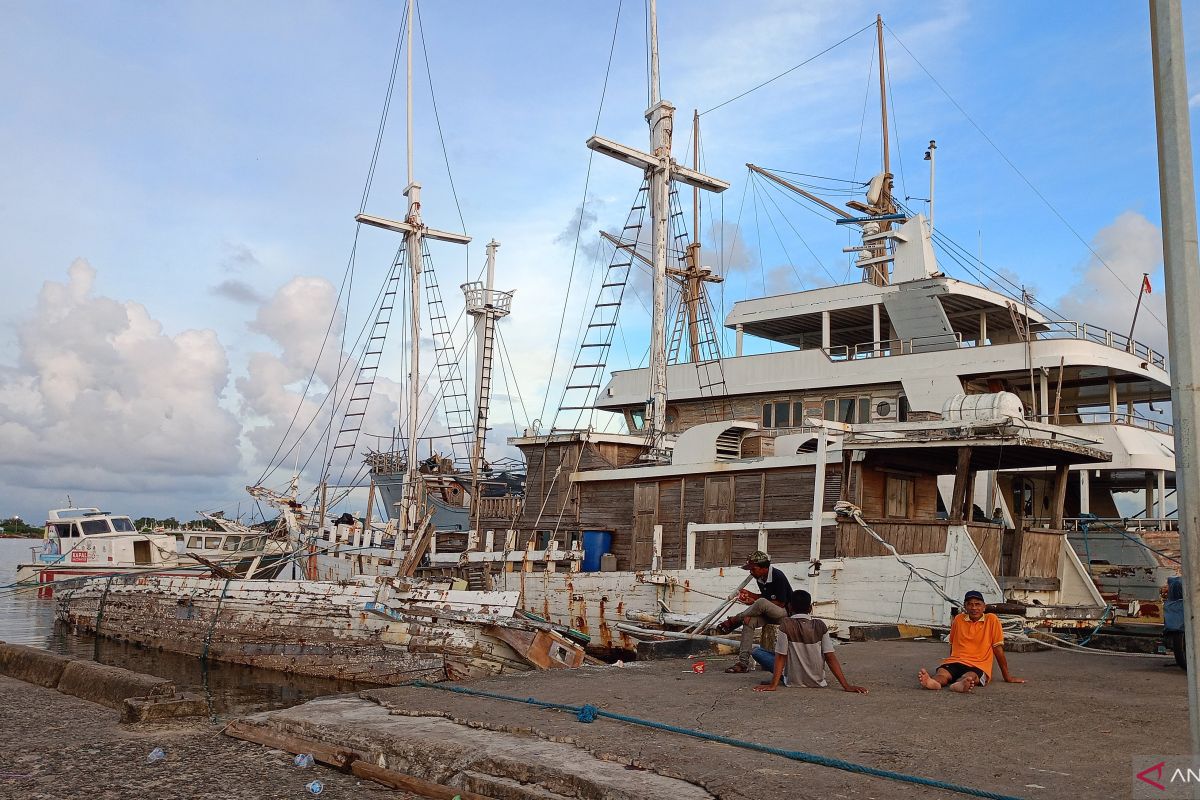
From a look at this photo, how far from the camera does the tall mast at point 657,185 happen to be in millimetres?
23672

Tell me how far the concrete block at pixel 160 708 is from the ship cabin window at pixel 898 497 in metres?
13.6

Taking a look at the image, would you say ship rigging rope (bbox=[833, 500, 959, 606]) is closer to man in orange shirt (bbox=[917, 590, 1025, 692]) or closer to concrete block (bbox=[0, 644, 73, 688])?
man in orange shirt (bbox=[917, 590, 1025, 692])

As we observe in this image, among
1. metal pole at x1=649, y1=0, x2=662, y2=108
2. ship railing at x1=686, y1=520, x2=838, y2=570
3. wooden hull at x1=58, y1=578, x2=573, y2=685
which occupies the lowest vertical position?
wooden hull at x1=58, y1=578, x2=573, y2=685

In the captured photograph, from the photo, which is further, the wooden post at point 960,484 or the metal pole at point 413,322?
the metal pole at point 413,322

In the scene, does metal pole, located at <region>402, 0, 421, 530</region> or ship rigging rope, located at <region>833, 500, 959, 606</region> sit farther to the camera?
metal pole, located at <region>402, 0, 421, 530</region>

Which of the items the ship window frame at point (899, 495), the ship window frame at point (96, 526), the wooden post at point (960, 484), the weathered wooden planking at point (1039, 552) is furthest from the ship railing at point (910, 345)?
the ship window frame at point (96, 526)

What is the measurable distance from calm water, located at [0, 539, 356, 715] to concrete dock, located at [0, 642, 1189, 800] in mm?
4353

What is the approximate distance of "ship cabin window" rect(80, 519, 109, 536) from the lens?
38.8m

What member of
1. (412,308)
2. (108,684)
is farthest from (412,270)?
(108,684)

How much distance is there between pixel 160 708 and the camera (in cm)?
829

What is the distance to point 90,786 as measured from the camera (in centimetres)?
639

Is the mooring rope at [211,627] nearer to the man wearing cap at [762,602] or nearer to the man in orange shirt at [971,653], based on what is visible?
the man wearing cap at [762,602]
